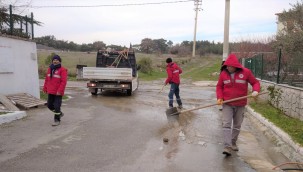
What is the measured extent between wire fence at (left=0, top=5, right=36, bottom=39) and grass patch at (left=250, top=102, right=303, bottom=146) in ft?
29.0

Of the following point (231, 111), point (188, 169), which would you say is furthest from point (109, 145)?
point (231, 111)

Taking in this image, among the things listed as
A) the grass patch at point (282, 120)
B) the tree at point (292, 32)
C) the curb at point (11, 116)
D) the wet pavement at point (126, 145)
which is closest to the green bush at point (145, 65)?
the tree at point (292, 32)

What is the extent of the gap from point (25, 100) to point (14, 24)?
3106mm

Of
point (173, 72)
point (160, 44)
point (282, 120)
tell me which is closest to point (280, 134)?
point (282, 120)

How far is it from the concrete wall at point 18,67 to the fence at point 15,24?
0.46 metres

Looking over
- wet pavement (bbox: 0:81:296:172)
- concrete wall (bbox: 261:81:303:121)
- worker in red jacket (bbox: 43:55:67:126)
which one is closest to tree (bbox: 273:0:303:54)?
concrete wall (bbox: 261:81:303:121)

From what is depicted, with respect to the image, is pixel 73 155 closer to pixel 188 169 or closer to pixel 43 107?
pixel 188 169

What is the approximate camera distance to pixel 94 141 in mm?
7156

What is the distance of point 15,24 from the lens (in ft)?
42.6

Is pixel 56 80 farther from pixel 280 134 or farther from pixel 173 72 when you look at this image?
pixel 280 134

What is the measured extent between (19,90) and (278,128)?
28.5ft

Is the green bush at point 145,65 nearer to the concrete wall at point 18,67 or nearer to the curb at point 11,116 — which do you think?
the concrete wall at point 18,67

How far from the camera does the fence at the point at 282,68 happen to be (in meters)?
10.1

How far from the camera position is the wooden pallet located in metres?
11.2
